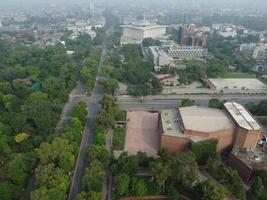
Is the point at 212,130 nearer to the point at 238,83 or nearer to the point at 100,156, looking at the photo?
the point at 100,156

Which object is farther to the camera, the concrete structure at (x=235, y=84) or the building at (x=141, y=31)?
the building at (x=141, y=31)

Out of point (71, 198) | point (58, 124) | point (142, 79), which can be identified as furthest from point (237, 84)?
point (71, 198)

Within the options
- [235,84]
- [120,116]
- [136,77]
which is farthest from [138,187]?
[235,84]

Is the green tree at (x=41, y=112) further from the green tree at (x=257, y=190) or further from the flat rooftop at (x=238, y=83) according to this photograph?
the flat rooftop at (x=238, y=83)

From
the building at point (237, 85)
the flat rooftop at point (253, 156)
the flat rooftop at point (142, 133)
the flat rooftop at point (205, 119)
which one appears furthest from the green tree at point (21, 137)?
the building at point (237, 85)

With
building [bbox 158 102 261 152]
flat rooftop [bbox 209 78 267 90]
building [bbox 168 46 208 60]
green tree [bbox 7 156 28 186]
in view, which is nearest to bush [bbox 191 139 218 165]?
building [bbox 158 102 261 152]

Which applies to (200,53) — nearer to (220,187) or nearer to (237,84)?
(237,84)
